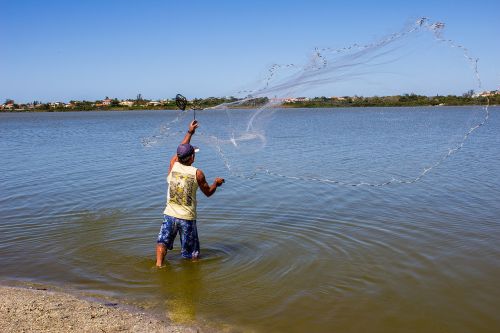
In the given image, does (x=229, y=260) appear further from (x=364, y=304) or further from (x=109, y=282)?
(x=364, y=304)

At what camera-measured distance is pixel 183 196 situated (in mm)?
6715

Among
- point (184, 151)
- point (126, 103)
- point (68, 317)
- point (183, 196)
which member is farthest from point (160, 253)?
point (126, 103)

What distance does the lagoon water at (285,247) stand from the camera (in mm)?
5785

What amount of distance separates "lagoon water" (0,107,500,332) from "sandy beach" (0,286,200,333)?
1.32ft

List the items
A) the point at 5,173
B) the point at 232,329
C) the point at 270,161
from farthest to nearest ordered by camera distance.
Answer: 1. the point at 270,161
2. the point at 5,173
3. the point at 232,329

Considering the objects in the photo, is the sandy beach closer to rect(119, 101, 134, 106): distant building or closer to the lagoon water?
the lagoon water

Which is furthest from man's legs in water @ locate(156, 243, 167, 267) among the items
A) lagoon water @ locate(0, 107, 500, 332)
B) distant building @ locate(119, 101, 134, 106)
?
distant building @ locate(119, 101, 134, 106)

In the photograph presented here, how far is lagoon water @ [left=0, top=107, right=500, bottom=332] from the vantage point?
5785 mm

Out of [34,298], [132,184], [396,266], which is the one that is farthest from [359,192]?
[34,298]

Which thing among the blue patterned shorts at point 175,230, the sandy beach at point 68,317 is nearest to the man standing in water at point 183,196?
the blue patterned shorts at point 175,230

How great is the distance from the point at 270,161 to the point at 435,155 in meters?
6.96

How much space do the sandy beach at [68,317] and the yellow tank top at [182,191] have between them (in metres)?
1.55

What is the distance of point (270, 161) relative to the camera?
18609mm

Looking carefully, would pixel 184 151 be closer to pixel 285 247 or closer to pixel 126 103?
pixel 285 247
